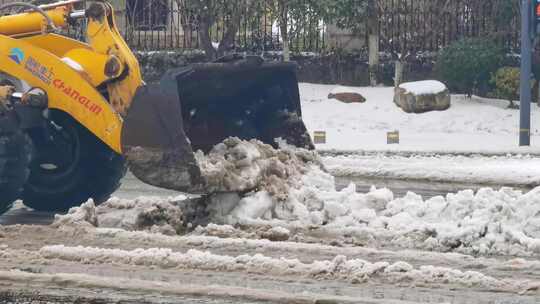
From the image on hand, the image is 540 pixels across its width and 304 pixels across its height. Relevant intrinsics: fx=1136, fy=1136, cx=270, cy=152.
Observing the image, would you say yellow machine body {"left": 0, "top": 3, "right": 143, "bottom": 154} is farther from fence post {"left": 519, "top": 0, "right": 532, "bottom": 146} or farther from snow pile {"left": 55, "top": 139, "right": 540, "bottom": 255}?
fence post {"left": 519, "top": 0, "right": 532, "bottom": 146}

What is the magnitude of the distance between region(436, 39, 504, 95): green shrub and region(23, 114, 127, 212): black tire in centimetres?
1489

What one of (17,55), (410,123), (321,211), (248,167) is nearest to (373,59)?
(410,123)

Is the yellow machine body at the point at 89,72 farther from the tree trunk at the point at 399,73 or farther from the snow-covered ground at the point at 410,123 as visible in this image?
the tree trunk at the point at 399,73

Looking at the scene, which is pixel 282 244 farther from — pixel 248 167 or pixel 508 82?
pixel 508 82

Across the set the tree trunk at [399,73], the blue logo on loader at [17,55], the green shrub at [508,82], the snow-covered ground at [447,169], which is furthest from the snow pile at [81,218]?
the tree trunk at [399,73]

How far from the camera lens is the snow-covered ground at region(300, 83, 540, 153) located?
21.4 m

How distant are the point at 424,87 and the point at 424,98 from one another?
1.09 feet

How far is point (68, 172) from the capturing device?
11297 mm

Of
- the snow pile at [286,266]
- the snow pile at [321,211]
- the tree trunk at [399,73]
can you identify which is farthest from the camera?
the tree trunk at [399,73]

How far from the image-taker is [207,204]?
33.2 ft

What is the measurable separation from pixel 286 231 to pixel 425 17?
59.9 ft

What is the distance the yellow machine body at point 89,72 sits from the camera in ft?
32.9

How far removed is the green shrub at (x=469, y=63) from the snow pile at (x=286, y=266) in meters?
17.4

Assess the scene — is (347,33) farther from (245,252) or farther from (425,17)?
(245,252)
